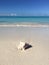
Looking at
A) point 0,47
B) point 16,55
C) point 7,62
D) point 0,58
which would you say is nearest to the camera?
point 7,62

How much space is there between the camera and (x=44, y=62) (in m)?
4.26

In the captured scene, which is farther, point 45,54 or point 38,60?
point 45,54

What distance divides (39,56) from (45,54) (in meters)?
0.27

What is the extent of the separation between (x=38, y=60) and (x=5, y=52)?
116cm

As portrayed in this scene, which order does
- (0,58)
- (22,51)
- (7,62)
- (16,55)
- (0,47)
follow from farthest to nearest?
(0,47)
(22,51)
(16,55)
(0,58)
(7,62)

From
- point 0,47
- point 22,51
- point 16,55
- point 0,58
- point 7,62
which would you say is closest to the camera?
point 7,62

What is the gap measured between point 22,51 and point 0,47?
2.89 ft

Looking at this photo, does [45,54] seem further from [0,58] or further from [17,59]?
[0,58]

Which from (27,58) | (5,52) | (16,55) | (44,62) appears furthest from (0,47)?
(44,62)

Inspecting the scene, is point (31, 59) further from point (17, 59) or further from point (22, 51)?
point (22, 51)

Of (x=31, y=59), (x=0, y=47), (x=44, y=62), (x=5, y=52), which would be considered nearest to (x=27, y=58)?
(x=31, y=59)

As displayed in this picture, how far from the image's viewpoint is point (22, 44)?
5363 millimetres

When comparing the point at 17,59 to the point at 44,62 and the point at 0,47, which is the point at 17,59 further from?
the point at 0,47

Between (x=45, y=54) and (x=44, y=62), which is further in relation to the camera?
(x=45, y=54)
